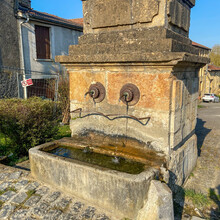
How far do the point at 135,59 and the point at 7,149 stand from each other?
3.92 meters

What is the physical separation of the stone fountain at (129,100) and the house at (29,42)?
587 centimetres

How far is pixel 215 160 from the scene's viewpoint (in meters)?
4.38

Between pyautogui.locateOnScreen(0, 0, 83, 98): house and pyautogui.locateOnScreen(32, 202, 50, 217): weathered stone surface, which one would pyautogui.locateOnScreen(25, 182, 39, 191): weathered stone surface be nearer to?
pyautogui.locateOnScreen(32, 202, 50, 217): weathered stone surface

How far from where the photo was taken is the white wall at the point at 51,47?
10250mm

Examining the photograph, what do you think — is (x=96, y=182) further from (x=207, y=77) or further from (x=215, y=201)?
(x=207, y=77)

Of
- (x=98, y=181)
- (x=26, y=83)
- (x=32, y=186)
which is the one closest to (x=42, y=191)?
(x=32, y=186)

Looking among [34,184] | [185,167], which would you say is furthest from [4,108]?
[185,167]

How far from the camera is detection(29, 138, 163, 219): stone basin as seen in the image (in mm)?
2295

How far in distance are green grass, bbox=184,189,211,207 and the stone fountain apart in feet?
0.79

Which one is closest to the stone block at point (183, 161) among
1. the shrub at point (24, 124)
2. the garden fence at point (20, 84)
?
the shrub at point (24, 124)

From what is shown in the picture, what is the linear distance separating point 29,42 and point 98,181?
984 cm

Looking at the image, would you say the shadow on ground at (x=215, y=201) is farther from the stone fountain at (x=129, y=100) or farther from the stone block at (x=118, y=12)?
the stone block at (x=118, y=12)

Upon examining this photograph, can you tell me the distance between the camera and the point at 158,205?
6.74ft

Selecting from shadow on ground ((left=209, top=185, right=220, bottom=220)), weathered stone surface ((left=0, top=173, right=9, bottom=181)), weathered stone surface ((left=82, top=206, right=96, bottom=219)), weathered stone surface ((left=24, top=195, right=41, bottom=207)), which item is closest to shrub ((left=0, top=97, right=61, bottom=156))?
weathered stone surface ((left=0, top=173, right=9, bottom=181))
